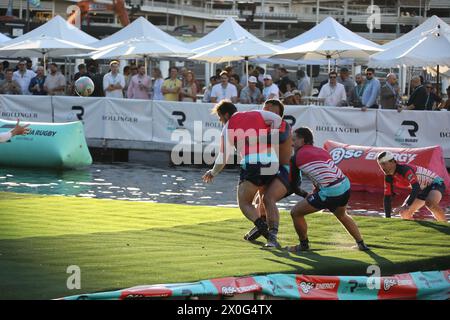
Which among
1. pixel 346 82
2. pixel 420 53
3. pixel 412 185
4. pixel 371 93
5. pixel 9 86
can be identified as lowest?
pixel 412 185

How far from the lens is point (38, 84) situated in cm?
3097

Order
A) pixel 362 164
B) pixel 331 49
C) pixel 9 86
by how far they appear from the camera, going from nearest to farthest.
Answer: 1. pixel 362 164
2. pixel 331 49
3. pixel 9 86

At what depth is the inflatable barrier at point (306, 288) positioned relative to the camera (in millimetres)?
9836

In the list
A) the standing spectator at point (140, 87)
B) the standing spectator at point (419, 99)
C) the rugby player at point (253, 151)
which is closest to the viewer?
the rugby player at point (253, 151)

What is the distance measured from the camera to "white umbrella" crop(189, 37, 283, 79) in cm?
2939

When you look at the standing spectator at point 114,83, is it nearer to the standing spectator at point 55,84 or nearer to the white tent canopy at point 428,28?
the standing spectator at point 55,84

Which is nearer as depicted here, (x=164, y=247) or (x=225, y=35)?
(x=164, y=247)

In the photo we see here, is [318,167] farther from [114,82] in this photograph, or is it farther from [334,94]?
→ [114,82]

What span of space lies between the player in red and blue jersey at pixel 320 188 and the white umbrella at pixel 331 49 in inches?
628

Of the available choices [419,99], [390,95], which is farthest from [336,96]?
[419,99]

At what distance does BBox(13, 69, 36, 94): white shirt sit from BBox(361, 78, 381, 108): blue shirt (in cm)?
1040

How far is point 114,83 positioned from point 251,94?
13.3ft

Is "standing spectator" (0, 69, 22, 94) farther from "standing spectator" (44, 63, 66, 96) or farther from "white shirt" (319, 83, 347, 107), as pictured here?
"white shirt" (319, 83, 347, 107)

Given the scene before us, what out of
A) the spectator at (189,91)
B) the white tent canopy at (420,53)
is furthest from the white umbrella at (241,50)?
the white tent canopy at (420,53)
